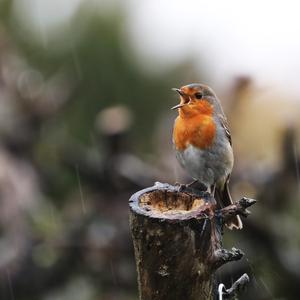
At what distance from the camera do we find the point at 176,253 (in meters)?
1.76

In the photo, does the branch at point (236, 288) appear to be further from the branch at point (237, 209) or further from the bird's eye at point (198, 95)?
the bird's eye at point (198, 95)

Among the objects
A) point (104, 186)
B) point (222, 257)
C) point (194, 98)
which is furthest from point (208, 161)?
point (104, 186)

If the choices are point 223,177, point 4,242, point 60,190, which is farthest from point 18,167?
point 223,177

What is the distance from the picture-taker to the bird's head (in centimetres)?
323

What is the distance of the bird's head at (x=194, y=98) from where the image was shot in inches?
127

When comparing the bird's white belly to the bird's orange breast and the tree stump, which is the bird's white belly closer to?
the bird's orange breast

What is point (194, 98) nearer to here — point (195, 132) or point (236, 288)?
point (195, 132)

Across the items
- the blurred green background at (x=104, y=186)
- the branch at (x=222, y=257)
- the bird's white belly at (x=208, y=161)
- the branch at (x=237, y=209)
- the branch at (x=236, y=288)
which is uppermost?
the branch at (x=237, y=209)

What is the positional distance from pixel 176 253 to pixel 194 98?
1583 millimetres

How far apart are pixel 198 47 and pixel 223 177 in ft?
12.7

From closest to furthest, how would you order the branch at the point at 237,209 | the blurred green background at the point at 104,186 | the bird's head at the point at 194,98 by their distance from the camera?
the branch at the point at 237,209
the bird's head at the point at 194,98
the blurred green background at the point at 104,186

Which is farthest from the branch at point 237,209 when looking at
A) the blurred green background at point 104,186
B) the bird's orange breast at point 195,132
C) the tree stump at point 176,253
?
the blurred green background at point 104,186

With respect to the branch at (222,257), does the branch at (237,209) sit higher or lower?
higher

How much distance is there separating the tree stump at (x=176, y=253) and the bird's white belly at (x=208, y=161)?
4.53ft
